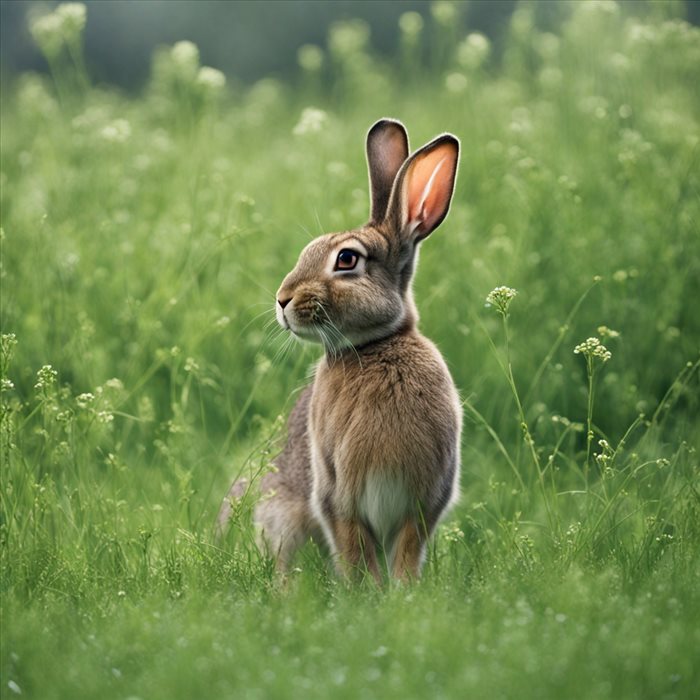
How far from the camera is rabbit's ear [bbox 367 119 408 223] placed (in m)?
5.00

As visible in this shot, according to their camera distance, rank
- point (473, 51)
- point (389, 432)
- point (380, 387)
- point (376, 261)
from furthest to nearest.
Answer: point (473, 51) < point (376, 261) < point (380, 387) < point (389, 432)

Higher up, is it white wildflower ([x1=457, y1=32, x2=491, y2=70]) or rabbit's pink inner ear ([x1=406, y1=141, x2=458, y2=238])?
white wildflower ([x1=457, y1=32, x2=491, y2=70])

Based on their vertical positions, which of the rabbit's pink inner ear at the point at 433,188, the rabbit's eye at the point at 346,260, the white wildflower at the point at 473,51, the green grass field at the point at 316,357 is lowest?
the green grass field at the point at 316,357

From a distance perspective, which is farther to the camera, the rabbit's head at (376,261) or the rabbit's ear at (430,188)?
the rabbit's ear at (430,188)

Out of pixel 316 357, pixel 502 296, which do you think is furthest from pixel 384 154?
pixel 316 357

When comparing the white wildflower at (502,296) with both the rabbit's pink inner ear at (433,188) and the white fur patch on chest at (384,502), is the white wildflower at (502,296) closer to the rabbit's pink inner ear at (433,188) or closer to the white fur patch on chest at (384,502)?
the rabbit's pink inner ear at (433,188)

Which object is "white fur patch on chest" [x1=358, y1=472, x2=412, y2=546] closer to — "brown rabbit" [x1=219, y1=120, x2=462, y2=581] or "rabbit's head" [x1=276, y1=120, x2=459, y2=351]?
"brown rabbit" [x1=219, y1=120, x2=462, y2=581]

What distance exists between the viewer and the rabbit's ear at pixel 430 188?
4805 mm

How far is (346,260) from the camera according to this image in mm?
4590

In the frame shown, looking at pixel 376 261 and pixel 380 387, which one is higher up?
pixel 376 261

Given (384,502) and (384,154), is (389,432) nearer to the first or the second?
(384,502)

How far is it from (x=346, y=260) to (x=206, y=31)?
46.1ft

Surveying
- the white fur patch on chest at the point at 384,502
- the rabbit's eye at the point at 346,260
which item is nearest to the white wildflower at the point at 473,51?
the rabbit's eye at the point at 346,260

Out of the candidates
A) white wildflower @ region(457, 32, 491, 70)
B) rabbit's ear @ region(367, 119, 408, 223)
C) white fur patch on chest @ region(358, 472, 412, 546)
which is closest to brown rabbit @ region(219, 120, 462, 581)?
white fur patch on chest @ region(358, 472, 412, 546)
